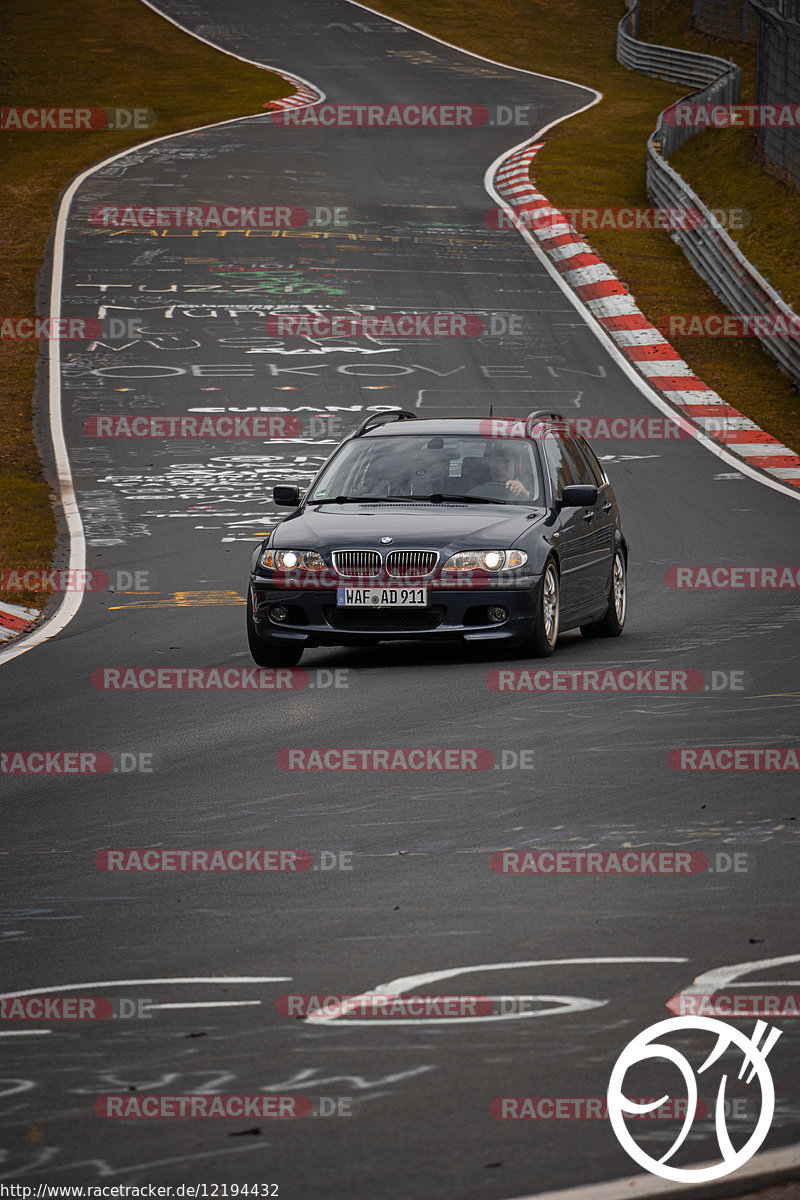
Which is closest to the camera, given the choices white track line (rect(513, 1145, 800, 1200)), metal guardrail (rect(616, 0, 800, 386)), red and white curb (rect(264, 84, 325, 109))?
white track line (rect(513, 1145, 800, 1200))

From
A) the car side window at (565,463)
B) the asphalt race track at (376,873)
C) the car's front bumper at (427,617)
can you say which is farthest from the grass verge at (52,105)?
the car side window at (565,463)

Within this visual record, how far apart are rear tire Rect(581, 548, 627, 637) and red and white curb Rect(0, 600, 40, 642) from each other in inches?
175

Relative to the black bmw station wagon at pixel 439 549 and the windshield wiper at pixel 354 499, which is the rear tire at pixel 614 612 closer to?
the black bmw station wagon at pixel 439 549

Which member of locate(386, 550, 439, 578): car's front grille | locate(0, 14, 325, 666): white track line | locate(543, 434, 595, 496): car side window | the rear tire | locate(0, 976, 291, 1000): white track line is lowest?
locate(0, 14, 325, 666): white track line

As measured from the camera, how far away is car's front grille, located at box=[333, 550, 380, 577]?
11.2 metres

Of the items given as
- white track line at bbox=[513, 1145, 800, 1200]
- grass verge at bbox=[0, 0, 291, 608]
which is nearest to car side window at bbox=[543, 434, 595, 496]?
grass verge at bbox=[0, 0, 291, 608]

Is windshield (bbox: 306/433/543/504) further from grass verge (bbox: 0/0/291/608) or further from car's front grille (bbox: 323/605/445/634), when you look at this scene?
grass verge (bbox: 0/0/291/608)

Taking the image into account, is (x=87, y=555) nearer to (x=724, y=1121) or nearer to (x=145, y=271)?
(x=724, y=1121)

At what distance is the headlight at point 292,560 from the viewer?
11.3 m

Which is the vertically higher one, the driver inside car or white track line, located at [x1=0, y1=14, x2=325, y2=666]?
the driver inside car

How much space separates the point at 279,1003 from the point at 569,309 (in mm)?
27114

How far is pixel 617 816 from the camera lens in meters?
6.95

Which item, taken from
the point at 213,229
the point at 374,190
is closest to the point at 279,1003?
the point at 213,229

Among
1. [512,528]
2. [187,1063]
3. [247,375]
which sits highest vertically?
[187,1063]
